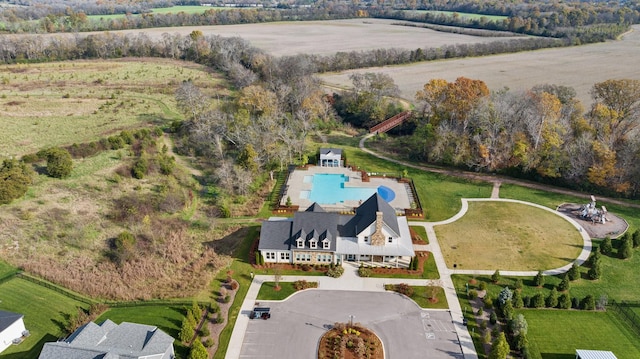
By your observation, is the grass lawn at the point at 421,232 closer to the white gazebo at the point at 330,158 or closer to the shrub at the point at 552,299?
the shrub at the point at 552,299

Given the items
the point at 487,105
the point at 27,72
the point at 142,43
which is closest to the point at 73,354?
the point at 487,105

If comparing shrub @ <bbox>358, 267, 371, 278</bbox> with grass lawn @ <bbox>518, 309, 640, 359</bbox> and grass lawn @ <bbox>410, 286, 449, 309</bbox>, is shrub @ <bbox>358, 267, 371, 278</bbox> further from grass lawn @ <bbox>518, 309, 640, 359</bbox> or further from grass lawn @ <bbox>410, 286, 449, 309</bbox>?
grass lawn @ <bbox>518, 309, 640, 359</bbox>

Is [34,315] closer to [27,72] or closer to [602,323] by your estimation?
[602,323]

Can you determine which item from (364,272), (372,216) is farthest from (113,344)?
(372,216)

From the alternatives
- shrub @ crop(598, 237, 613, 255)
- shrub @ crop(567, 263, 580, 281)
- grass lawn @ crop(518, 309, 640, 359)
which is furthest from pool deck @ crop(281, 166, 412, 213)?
shrub @ crop(598, 237, 613, 255)

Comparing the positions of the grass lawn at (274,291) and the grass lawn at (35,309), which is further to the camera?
the grass lawn at (274,291)

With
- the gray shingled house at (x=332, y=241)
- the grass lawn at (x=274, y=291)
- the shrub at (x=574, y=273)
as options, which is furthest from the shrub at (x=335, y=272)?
the shrub at (x=574, y=273)
